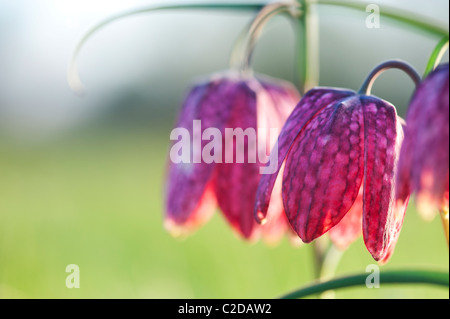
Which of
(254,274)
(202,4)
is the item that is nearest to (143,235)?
(254,274)

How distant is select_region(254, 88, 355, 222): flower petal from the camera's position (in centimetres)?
89

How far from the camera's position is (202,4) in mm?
1133

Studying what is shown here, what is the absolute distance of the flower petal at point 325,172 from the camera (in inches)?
33.7

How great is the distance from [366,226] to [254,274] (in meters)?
1.66

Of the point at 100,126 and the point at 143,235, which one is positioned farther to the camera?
the point at 100,126

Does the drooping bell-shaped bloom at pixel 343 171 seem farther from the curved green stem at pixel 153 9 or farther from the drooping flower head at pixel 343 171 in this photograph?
the curved green stem at pixel 153 9

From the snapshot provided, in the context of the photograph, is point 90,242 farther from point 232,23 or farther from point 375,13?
point 232,23

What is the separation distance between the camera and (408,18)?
101 centimetres

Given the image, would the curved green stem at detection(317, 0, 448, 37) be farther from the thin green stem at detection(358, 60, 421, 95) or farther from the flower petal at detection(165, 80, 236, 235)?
the flower petal at detection(165, 80, 236, 235)

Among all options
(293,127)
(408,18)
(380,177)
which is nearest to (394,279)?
(380,177)

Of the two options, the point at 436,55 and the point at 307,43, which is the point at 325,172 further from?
the point at 307,43

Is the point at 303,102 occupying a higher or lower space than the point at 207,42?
lower

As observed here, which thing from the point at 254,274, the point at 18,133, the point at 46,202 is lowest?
the point at 254,274

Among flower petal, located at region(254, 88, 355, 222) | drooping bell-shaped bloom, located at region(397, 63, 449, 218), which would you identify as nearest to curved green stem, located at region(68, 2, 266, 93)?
flower petal, located at region(254, 88, 355, 222)
